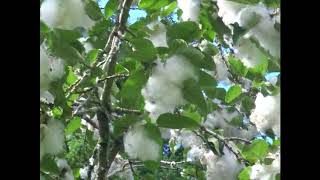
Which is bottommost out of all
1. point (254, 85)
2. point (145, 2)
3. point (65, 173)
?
point (65, 173)

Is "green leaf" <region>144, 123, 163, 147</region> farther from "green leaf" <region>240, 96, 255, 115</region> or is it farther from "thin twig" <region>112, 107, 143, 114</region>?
"green leaf" <region>240, 96, 255, 115</region>

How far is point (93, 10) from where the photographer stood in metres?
1.32

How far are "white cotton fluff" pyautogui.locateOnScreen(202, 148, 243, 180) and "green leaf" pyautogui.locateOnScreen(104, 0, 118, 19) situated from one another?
18.0 inches

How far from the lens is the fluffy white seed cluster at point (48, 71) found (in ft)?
3.46

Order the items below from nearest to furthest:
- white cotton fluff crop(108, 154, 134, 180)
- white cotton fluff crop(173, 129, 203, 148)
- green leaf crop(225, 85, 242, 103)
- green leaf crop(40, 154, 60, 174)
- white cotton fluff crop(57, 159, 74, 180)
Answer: green leaf crop(40, 154, 60, 174) → white cotton fluff crop(57, 159, 74, 180) → green leaf crop(225, 85, 242, 103) → white cotton fluff crop(173, 129, 203, 148) → white cotton fluff crop(108, 154, 134, 180)

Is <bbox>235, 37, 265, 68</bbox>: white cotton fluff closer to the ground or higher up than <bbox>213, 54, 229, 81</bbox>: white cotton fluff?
closer to the ground

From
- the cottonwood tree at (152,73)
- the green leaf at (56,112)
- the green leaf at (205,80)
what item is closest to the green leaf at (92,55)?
the cottonwood tree at (152,73)

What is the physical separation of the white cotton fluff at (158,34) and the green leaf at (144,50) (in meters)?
0.09

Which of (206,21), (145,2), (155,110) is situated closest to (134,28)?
(145,2)

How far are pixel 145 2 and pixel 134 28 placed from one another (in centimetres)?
7

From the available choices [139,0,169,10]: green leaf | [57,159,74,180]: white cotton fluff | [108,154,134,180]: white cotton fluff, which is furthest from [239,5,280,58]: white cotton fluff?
[108,154,134,180]: white cotton fluff

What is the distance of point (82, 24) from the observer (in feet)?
3.86

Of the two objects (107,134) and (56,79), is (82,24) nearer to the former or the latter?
(56,79)

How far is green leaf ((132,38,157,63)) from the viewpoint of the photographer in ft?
3.85
